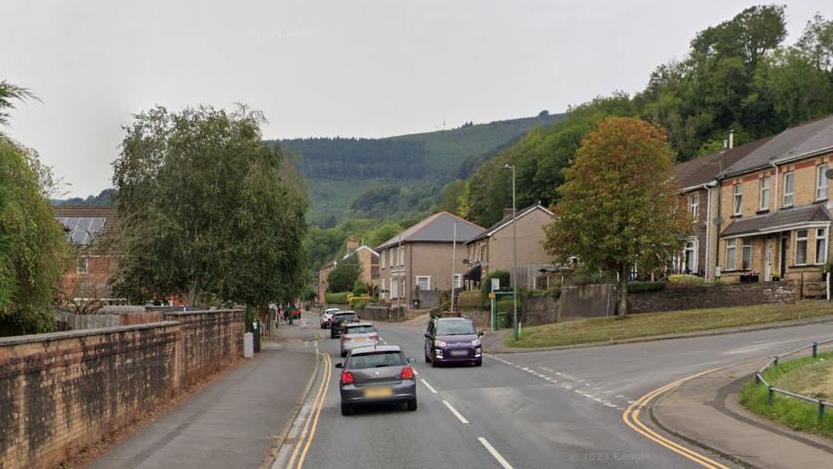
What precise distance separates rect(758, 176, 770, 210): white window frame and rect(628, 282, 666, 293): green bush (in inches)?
268

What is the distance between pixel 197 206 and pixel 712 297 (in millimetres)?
25561

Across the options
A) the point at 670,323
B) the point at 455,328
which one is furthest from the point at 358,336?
the point at 670,323

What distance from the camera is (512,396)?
19.1m

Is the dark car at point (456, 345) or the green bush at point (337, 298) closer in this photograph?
the dark car at point (456, 345)

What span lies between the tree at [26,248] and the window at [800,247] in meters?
32.0

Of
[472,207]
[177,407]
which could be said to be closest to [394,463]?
[177,407]

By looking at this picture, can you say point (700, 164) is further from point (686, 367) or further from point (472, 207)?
point (472, 207)

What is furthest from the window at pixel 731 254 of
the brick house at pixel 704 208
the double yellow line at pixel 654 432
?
the double yellow line at pixel 654 432

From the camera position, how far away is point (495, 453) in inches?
465

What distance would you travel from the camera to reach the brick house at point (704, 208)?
46.3 metres

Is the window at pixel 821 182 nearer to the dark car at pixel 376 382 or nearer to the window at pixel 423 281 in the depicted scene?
the dark car at pixel 376 382

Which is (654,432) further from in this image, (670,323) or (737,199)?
(737,199)

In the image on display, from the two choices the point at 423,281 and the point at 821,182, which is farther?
the point at 423,281

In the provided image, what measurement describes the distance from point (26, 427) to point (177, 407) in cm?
755
